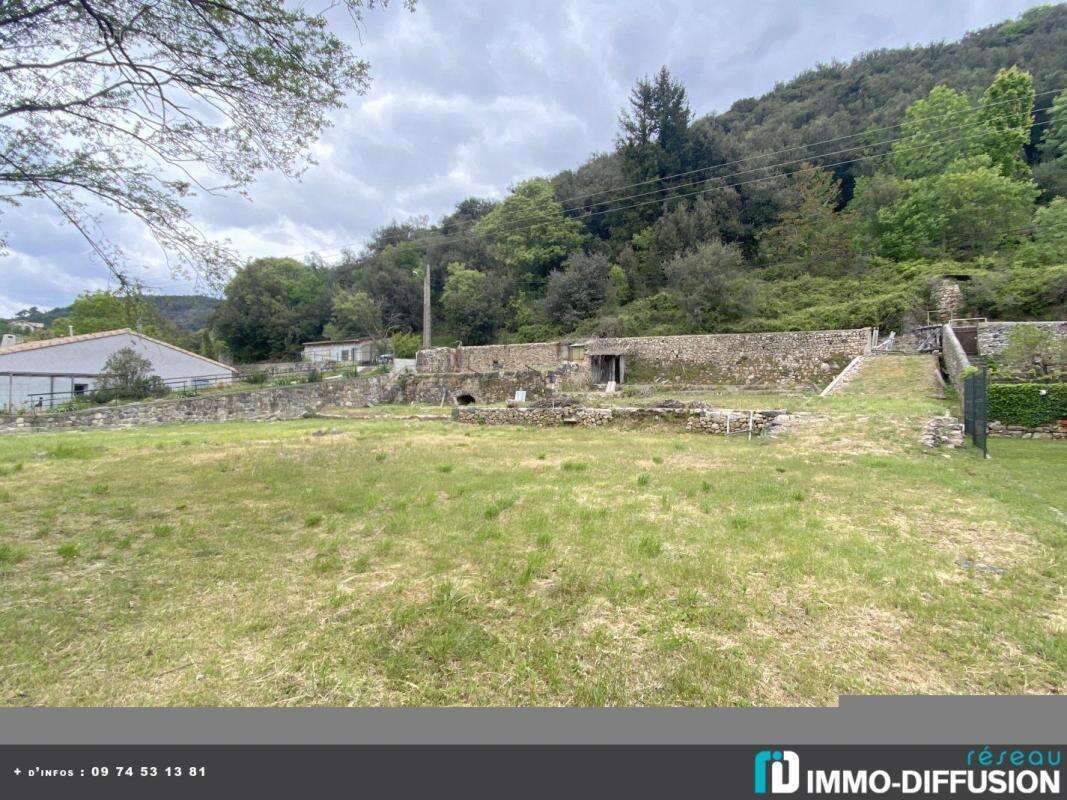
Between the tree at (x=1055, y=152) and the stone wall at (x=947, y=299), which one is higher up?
the tree at (x=1055, y=152)

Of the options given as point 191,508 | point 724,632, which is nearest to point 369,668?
point 724,632

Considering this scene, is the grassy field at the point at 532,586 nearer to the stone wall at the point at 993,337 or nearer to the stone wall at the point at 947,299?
the stone wall at the point at 993,337

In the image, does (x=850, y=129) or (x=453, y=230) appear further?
(x=453, y=230)

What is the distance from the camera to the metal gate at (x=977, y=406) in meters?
8.55

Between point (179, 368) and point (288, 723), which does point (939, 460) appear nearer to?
point (288, 723)

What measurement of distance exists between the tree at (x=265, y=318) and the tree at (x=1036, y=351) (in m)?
54.8

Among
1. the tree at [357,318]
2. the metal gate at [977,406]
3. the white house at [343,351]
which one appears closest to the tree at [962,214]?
the metal gate at [977,406]

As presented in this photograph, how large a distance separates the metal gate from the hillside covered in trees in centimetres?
1570

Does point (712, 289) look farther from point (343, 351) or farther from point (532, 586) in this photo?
point (343, 351)

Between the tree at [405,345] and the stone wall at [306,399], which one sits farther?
the tree at [405,345]

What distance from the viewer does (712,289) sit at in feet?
90.8
